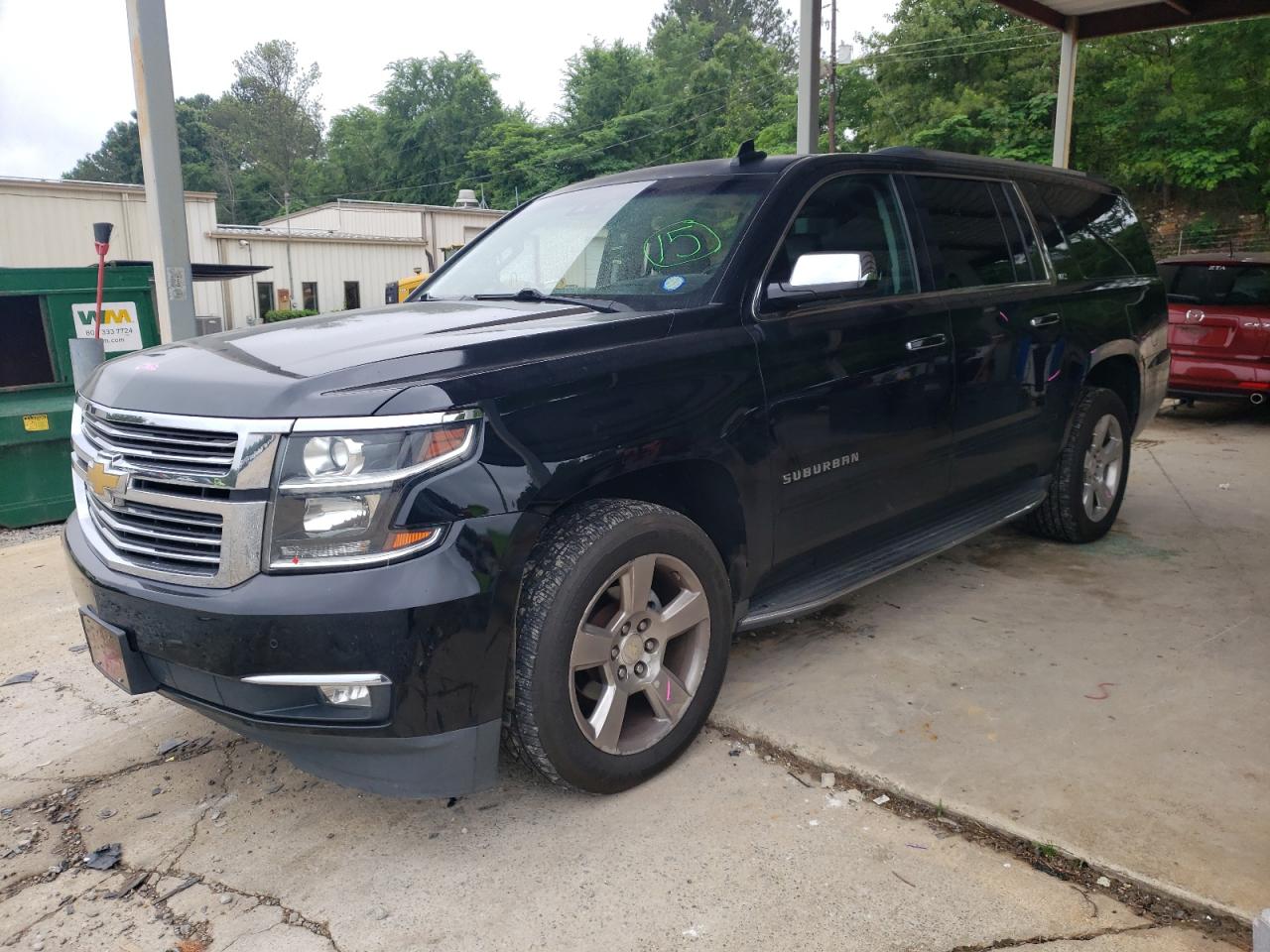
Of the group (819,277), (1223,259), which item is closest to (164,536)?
(819,277)

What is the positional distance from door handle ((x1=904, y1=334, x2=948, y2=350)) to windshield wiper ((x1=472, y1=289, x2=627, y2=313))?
45.9 inches

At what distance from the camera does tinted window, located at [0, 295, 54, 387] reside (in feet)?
23.8

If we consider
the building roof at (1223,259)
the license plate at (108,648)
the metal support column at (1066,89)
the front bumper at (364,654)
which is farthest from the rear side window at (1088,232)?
the metal support column at (1066,89)

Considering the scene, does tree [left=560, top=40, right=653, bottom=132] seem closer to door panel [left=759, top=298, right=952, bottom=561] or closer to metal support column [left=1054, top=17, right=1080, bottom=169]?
metal support column [left=1054, top=17, right=1080, bottom=169]

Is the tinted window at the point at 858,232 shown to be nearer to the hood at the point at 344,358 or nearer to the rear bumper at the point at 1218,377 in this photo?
the hood at the point at 344,358

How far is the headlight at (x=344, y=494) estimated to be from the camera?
2361 mm

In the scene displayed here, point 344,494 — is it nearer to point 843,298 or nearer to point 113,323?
point 843,298

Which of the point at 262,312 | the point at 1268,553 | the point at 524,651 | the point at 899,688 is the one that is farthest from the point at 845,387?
the point at 262,312

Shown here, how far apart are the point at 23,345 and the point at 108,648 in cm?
568

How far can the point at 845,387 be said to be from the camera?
11.3 feet

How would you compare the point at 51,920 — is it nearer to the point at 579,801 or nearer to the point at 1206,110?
the point at 579,801

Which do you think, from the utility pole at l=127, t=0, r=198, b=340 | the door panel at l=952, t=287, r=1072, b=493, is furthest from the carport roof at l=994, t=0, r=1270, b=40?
the utility pole at l=127, t=0, r=198, b=340

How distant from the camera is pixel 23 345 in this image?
24.0 ft

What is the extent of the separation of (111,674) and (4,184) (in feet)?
82.7
